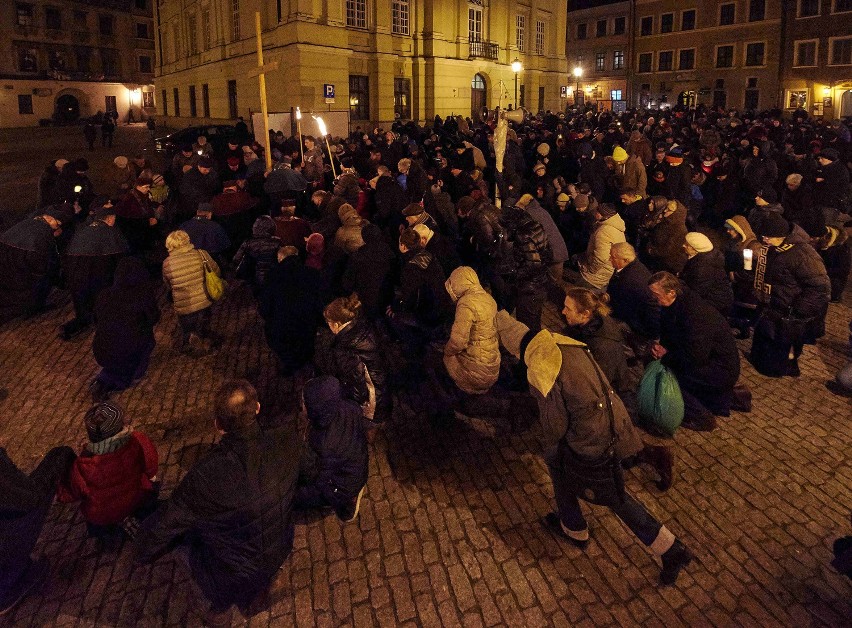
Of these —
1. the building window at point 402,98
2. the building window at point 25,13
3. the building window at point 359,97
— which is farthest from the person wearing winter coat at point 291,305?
the building window at point 25,13

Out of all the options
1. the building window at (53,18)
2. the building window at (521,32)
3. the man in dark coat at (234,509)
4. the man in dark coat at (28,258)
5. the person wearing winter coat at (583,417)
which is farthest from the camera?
the building window at (53,18)

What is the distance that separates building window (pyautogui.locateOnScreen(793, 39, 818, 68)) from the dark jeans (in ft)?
184

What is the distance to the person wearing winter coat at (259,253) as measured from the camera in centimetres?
807

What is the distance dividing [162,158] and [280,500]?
29.6 meters

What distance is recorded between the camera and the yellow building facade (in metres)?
28.7

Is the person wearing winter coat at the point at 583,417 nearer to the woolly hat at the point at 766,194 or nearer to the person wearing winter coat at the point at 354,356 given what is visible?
the person wearing winter coat at the point at 354,356

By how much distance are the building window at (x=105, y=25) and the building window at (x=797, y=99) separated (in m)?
59.9

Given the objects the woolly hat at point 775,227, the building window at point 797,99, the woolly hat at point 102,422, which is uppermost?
the building window at point 797,99

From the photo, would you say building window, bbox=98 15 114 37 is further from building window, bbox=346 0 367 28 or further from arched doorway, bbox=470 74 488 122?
arched doorway, bbox=470 74 488 122

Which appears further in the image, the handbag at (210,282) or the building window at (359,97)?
the building window at (359,97)

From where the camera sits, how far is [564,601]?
4305mm

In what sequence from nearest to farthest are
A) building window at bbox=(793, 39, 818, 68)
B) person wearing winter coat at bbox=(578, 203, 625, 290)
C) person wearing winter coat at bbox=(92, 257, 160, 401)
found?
person wearing winter coat at bbox=(92, 257, 160, 401) < person wearing winter coat at bbox=(578, 203, 625, 290) < building window at bbox=(793, 39, 818, 68)

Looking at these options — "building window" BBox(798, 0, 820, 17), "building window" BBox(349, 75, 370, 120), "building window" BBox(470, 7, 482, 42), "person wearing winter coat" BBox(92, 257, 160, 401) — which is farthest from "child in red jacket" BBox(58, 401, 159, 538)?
"building window" BBox(798, 0, 820, 17)

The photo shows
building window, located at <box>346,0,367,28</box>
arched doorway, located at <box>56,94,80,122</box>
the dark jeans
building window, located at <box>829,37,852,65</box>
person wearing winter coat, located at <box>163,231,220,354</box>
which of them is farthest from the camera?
arched doorway, located at <box>56,94,80,122</box>
